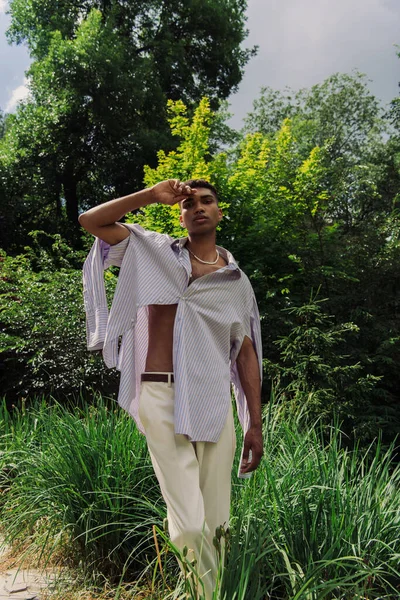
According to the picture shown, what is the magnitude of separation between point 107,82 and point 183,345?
18.0 metres

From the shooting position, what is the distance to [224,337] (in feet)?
9.05

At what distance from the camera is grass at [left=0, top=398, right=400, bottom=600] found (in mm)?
2855

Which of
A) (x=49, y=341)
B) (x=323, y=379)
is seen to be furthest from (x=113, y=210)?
(x=49, y=341)

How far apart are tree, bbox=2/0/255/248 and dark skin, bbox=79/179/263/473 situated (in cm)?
1728

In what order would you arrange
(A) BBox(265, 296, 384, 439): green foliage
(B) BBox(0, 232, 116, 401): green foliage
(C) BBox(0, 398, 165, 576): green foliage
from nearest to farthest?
(C) BBox(0, 398, 165, 576): green foliage, (A) BBox(265, 296, 384, 439): green foliage, (B) BBox(0, 232, 116, 401): green foliage

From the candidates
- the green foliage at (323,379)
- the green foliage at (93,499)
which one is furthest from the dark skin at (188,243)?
the green foliage at (323,379)

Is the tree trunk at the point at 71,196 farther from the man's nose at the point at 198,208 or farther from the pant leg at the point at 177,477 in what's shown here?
the pant leg at the point at 177,477

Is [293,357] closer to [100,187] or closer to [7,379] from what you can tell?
[7,379]

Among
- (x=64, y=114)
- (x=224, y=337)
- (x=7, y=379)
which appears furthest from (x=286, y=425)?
(x=64, y=114)

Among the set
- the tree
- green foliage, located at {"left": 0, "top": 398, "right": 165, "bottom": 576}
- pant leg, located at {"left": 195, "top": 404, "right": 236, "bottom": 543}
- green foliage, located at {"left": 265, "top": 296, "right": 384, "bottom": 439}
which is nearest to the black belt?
pant leg, located at {"left": 195, "top": 404, "right": 236, "bottom": 543}

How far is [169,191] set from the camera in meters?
2.69

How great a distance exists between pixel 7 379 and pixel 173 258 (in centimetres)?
718

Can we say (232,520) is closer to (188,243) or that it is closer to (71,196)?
(188,243)

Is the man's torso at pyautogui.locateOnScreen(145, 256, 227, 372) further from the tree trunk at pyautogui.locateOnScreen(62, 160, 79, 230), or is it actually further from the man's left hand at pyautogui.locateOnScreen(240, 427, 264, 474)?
the tree trunk at pyautogui.locateOnScreen(62, 160, 79, 230)
